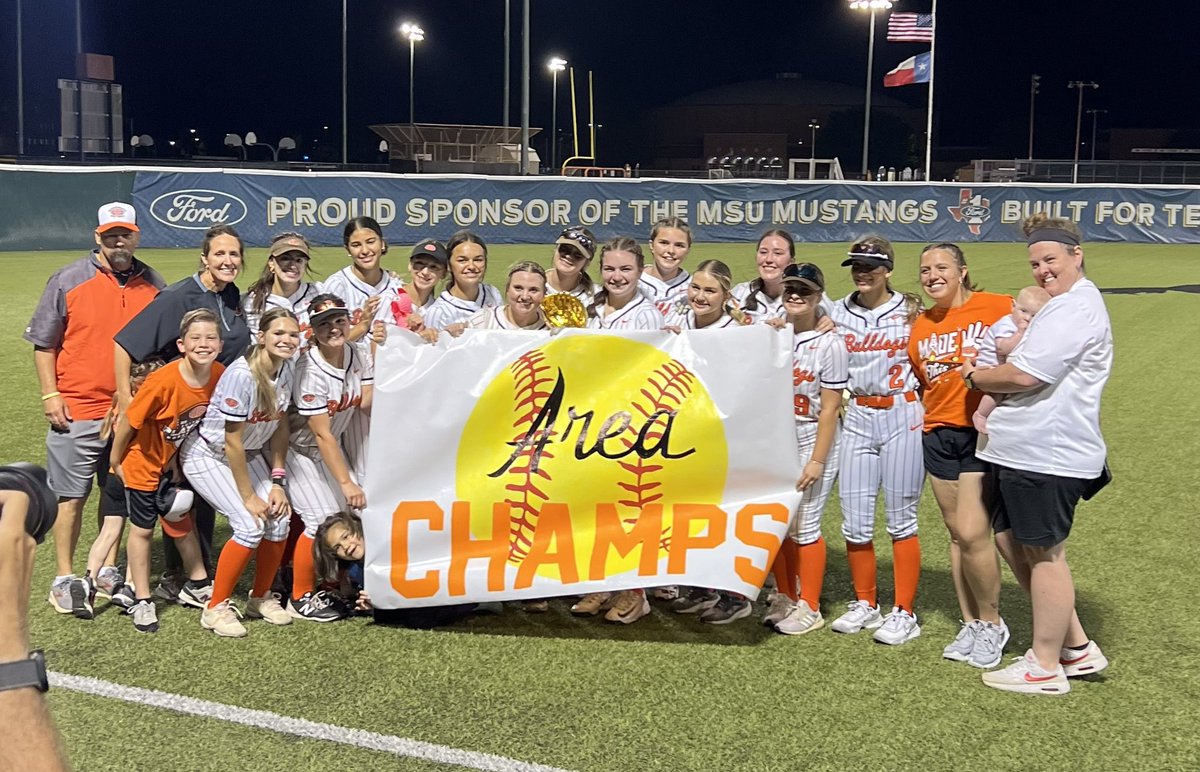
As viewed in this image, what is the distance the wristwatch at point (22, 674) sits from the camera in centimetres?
188

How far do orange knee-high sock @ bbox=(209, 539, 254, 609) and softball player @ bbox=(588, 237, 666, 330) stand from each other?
6.93 ft

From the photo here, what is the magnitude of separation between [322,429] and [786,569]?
2424 mm

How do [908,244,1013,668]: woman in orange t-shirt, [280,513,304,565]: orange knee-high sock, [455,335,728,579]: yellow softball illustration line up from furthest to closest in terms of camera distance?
[280,513,304,565]: orange knee-high sock < [455,335,728,579]: yellow softball illustration < [908,244,1013,668]: woman in orange t-shirt

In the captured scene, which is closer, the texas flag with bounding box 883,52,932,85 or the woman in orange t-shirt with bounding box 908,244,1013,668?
the woman in orange t-shirt with bounding box 908,244,1013,668

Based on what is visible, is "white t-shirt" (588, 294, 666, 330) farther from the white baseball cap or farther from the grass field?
the white baseball cap

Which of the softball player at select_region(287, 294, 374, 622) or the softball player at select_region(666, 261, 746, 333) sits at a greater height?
the softball player at select_region(666, 261, 746, 333)

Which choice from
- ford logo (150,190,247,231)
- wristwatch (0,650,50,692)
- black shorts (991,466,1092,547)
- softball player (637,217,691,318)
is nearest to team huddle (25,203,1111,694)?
black shorts (991,466,1092,547)

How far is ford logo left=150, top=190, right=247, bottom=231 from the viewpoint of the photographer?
24.4 metres

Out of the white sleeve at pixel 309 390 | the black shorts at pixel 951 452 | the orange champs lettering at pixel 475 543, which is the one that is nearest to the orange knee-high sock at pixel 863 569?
the black shorts at pixel 951 452

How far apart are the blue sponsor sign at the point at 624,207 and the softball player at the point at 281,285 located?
19.1 metres

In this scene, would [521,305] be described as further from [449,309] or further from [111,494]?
[111,494]

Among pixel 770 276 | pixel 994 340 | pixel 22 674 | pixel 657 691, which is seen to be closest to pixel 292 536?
pixel 657 691

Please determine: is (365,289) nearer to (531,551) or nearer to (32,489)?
(531,551)

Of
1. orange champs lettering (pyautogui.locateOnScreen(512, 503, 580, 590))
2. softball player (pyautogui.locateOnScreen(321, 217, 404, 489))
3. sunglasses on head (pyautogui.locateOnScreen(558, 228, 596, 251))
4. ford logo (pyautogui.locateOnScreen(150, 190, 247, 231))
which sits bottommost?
orange champs lettering (pyautogui.locateOnScreen(512, 503, 580, 590))
